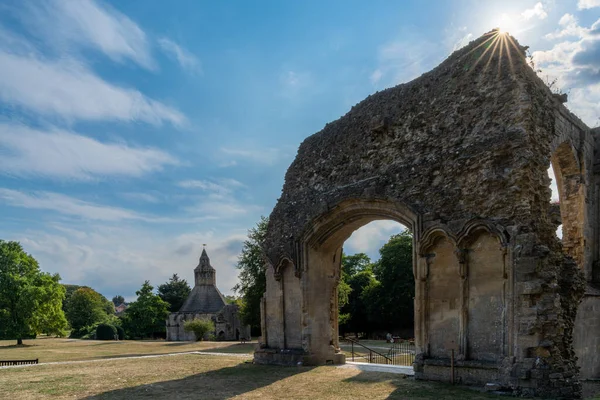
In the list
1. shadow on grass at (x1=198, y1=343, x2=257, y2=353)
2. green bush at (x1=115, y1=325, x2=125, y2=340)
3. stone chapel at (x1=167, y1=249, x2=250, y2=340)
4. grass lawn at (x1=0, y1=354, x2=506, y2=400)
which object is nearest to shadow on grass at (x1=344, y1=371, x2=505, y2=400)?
grass lawn at (x1=0, y1=354, x2=506, y2=400)

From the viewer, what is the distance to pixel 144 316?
50656mm

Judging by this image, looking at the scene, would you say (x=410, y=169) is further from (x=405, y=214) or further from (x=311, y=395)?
(x=311, y=395)

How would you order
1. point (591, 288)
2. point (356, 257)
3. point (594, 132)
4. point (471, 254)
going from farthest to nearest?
point (356, 257) < point (594, 132) < point (591, 288) < point (471, 254)

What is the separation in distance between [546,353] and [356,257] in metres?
39.2

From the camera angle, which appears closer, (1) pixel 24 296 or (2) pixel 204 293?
(1) pixel 24 296

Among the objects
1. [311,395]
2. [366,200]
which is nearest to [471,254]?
[366,200]

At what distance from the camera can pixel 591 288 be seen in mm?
11000

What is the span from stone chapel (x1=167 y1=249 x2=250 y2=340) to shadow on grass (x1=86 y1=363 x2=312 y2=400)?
3126 centimetres

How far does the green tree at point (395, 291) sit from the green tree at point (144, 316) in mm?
26584

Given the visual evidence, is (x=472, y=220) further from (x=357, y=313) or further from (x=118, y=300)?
(x=118, y=300)

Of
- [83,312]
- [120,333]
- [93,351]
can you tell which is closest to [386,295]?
[93,351]

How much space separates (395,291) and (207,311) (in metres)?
23.0

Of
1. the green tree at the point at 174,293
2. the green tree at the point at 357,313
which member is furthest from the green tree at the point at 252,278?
the green tree at the point at 174,293

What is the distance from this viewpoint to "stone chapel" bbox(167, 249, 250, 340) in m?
46.0
